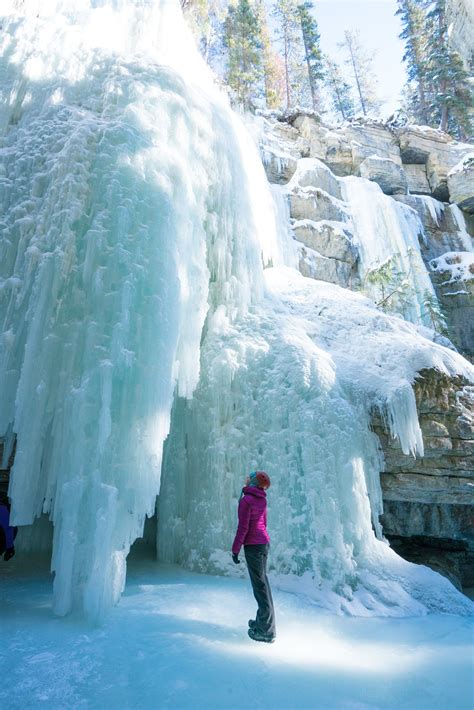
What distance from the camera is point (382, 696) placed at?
9.45 feet

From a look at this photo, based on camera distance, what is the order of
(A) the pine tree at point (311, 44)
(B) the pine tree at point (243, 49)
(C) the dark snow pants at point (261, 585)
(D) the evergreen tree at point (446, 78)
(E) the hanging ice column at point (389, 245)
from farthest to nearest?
(A) the pine tree at point (311, 44) < (D) the evergreen tree at point (446, 78) < (B) the pine tree at point (243, 49) < (E) the hanging ice column at point (389, 245) < (C) the dark snow pants at point (261, 585)

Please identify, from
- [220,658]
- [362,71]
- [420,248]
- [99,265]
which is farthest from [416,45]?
[220,658]

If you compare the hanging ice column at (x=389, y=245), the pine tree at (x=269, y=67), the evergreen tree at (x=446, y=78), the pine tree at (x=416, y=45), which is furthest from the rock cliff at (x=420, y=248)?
the pine tree at (x=416, y=45)

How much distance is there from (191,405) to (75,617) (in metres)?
3.23

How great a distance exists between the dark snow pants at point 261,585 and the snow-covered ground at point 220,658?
0.16 m

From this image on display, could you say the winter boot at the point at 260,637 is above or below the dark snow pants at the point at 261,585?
below

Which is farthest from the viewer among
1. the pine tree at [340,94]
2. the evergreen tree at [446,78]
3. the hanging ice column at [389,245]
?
the pine tree at [340,94]

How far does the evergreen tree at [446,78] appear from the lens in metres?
23.7

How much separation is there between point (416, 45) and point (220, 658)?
33.7 m

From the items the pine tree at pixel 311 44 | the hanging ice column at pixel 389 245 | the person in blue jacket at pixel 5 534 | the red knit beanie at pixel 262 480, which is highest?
the pine tree at pixel 311 44

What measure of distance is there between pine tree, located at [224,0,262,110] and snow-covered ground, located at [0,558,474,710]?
21687 millimetres

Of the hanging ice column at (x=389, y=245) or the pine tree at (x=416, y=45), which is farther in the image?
the pine tree at (x=416, y=45)

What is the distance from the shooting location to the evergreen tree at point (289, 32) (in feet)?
87.9

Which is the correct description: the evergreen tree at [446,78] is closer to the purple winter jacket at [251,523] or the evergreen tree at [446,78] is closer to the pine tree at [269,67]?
the pine tree at [269,67]
